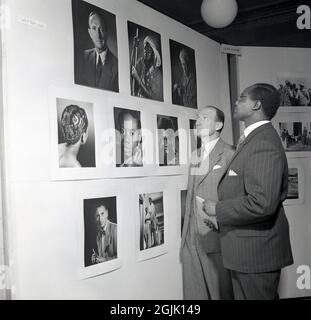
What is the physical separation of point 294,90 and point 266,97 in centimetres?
15

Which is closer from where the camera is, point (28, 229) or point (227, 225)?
point (28, 229)

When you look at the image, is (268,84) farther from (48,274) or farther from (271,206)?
(48,274)

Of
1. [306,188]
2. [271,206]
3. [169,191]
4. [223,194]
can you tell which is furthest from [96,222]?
[306,188]

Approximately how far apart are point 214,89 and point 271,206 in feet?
1.66

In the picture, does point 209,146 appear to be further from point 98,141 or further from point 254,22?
point 254,22

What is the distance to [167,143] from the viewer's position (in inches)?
55.7

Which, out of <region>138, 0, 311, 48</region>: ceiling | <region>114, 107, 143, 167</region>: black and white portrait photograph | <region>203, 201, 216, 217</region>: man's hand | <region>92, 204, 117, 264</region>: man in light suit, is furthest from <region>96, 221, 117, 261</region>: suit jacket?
<region>138, 0, 311, 48</region>: ceiling

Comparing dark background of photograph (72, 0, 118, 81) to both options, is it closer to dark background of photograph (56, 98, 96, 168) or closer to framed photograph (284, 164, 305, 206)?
dark background of photograph (56, 98, 96, 168)

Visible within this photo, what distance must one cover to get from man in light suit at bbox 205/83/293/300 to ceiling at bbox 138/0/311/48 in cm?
21

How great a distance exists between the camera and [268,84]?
1430 mm

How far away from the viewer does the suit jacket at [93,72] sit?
125 cm

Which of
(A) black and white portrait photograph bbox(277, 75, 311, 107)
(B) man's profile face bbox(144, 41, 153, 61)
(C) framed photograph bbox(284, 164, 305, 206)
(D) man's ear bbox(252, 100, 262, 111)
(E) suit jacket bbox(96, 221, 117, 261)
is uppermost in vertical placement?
(B) man's profile face bbox(144, 41, 153, 61)

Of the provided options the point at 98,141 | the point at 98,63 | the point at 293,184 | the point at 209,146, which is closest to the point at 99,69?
the point at 98,63

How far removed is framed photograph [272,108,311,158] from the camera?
1.41 meters
